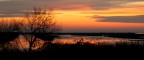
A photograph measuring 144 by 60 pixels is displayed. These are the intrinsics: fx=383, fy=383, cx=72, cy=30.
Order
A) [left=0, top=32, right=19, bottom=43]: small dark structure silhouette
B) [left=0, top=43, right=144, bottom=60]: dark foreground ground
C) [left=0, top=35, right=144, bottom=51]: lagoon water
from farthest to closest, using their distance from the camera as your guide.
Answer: [left=0, top=32, right=19, bottom=43]: small dark structure silhouette, [left=0, top=35, right=144, bottom=51]: lagoon water, [left=0, top=43, right=144, bottom=60]: dark foreground ground

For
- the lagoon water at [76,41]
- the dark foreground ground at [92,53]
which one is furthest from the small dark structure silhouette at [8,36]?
the dark foreground ground at [92,53]

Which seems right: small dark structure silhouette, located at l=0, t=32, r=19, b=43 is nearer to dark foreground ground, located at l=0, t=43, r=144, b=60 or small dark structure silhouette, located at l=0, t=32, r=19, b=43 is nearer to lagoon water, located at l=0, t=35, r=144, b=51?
lagoon water, located at l=0, t=35, r=144, b=51

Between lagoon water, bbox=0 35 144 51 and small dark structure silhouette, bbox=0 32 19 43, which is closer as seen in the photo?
lagoon water, bbox=0 35 144 51

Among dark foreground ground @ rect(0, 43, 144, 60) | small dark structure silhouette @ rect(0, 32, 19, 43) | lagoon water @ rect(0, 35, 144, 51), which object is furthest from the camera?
small dark structure silhouette @ rect(0, 32, 19, 43)

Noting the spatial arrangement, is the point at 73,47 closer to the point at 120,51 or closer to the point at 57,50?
the point at 57,50

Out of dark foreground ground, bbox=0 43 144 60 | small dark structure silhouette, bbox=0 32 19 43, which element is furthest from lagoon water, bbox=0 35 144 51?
dark foreground ground, bbox=0 43 144 60

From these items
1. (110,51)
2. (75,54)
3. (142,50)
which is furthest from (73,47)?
(142,50)

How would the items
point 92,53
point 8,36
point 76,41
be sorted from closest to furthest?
point 92,53
point 76,41
point 8,36

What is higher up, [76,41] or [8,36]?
[76,41]

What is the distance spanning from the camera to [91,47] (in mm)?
24547

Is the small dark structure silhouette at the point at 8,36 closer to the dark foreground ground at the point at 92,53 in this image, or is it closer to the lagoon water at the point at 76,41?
the lagoon water at the point at 76,41

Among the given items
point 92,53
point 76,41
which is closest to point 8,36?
point 76,41

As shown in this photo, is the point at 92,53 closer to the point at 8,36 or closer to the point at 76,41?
the point at 76,41

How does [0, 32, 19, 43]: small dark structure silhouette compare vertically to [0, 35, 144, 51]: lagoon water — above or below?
below
